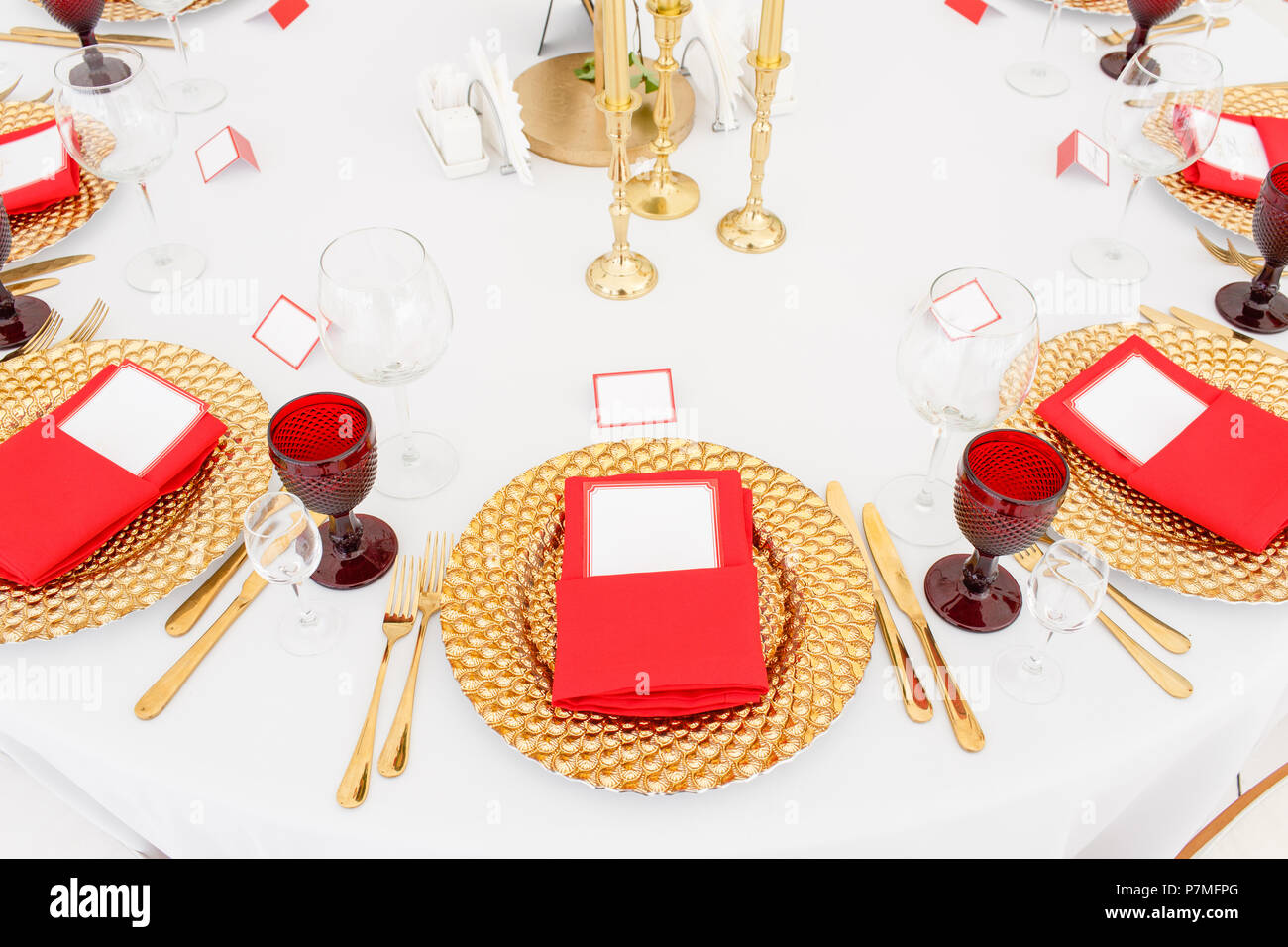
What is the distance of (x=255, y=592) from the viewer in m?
1.10

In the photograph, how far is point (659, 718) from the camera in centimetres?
96

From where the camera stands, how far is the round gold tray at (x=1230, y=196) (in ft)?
4.84

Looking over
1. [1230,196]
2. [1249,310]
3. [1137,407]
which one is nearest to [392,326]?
[1137,407]

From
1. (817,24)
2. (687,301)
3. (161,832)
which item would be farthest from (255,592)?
(817,24)

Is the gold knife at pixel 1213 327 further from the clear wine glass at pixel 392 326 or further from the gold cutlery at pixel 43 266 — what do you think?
the gold cutlery at pixel 43 266

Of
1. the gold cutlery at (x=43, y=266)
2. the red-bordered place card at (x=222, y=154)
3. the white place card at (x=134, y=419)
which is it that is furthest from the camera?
the red-bordered place card at (x=222, y=154)

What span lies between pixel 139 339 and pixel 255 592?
16.6 inches

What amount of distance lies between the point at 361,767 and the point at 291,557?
8.5 inches

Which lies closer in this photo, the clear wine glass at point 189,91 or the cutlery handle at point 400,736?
the cutlery handle at point 400,736

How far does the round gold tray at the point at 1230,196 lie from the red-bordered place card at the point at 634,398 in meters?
0.84

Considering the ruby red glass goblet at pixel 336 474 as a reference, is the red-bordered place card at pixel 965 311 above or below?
above

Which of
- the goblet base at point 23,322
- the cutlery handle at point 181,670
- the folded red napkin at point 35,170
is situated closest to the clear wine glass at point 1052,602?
the cutlery handle at point 181,670

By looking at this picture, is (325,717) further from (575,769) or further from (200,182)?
(200,182)

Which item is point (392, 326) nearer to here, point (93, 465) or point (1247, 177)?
point (93, 465)
